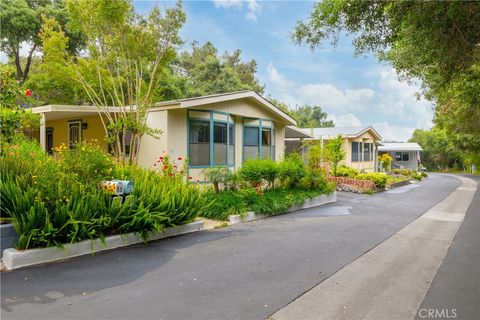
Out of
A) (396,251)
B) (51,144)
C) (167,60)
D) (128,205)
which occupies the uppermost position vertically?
(167,60)

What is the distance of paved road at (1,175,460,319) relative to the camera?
3.54m

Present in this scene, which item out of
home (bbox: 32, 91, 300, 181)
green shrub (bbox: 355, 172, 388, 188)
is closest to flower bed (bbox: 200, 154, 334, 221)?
home (bbox: 32, 91, 300, 181)

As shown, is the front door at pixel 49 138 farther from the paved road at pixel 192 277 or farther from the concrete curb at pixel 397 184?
the concrete curb at pixel 397 184

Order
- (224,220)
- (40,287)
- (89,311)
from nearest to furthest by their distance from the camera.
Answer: (89,311) → (40,287) → (224,220)

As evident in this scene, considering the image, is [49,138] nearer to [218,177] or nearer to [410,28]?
[218,177]

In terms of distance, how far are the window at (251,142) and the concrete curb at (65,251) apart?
315 inches

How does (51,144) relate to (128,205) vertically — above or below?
above

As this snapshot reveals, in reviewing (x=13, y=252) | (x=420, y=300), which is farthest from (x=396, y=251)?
(x=13, y=252)

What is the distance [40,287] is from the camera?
13.1ft

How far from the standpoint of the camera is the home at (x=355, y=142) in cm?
2427

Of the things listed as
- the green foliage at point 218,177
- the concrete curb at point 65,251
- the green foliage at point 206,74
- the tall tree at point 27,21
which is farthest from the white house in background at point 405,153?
the concrete curb at point 65,251

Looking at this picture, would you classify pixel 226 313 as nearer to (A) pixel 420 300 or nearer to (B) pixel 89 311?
(B) pixel 89 311

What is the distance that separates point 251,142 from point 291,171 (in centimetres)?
329

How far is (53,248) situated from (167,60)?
25.9 feet
